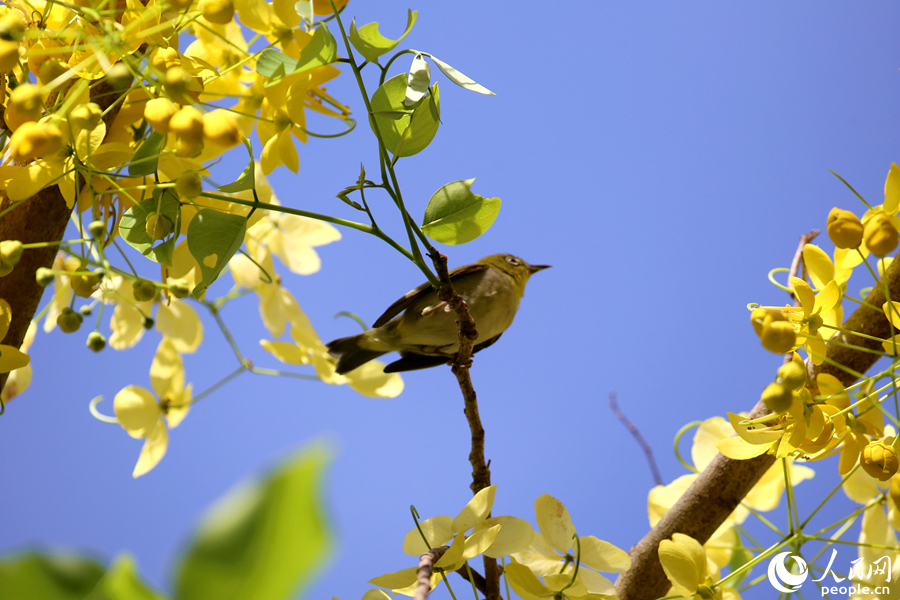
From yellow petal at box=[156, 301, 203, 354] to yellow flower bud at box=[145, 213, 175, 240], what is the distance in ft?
1.39

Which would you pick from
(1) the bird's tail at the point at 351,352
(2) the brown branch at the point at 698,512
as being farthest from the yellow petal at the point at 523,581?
(1) the bird's tail at the point at 351,352

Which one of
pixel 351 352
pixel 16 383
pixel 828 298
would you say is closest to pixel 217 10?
pixel 828 298

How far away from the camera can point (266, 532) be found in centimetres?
15

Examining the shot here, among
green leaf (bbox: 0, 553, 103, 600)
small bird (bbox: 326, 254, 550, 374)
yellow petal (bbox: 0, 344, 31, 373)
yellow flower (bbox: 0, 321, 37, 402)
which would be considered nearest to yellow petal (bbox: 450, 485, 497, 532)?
yellow petal (bbox: 0, 344, 31, 373)

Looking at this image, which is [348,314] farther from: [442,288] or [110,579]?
[110,579]

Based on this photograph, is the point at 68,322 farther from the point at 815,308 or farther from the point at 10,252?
the point at 815,308

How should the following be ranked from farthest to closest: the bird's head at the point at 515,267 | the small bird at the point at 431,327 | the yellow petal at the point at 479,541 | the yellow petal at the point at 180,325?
the bird's head at the point at 515,267 < the small bird at the point at 431,327 < the yellow petal at the point at 180,325 < the yellow petal at the point at 479,541

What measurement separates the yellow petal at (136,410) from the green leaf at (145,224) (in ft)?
1.22

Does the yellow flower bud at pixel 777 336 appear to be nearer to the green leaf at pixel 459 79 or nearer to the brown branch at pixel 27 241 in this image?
the green leaf at pixel 459 79

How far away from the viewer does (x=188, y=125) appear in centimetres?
44

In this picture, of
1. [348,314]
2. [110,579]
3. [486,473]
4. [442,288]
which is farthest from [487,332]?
[110,579]

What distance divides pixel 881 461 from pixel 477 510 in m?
0.39

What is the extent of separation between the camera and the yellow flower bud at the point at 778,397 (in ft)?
1.72

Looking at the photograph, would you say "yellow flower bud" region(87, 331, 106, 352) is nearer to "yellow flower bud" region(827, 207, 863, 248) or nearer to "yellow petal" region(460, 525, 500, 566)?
"yellow petal" region(460, 525, 500, 566)
